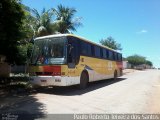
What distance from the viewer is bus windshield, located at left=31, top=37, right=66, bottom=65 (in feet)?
44.0

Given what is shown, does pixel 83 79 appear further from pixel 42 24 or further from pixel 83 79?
pixel 42 24

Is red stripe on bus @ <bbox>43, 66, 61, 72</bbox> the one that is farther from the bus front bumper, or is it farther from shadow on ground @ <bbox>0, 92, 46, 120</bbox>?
shadow on ground @ <bbox>0, 92, 46, 120</bbox>

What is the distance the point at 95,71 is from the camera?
59.4ft

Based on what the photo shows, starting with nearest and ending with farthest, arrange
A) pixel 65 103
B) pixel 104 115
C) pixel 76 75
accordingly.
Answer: pixel 104 115, pixel 65 103, pixel 76 75

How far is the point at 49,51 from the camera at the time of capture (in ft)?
45.3

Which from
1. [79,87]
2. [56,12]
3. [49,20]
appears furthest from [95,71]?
[56,12]

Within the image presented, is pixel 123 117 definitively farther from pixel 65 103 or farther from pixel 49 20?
pixel 49 20

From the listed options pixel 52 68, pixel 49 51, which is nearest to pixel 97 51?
pixel 49 51

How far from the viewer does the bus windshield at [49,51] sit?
13.4 meters

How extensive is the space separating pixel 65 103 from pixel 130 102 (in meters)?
2.89

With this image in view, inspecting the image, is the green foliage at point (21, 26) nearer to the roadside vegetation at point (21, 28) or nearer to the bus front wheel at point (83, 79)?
the roadside vegetation at point (21, 28)

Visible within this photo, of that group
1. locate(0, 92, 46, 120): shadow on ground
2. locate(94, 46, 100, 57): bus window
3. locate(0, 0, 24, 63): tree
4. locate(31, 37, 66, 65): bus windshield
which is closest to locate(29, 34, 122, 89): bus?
locate(31, 37, 66, 65): bus windshield

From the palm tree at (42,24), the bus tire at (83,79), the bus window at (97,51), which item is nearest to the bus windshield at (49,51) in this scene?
the bus tire at (83,79)

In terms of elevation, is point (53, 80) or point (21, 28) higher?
point (21, 28)
